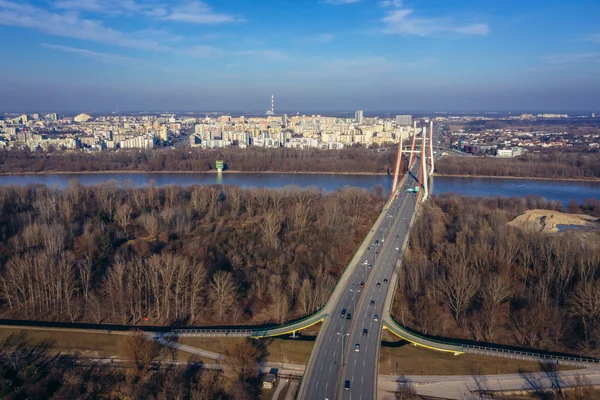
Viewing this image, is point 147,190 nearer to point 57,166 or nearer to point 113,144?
point 57,166

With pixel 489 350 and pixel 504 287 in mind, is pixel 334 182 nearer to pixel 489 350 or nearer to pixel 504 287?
pixel 504 287

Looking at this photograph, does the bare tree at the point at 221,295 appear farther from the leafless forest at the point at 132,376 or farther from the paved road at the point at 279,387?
the paved road at the point at 279,387

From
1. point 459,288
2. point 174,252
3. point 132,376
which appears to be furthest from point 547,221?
point 132,376

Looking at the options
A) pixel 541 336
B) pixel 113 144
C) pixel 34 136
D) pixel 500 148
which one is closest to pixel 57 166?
pixel 113 144

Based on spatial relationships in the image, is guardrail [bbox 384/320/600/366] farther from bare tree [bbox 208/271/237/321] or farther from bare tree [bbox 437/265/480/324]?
bare tree [bbox 208/271/237/321]

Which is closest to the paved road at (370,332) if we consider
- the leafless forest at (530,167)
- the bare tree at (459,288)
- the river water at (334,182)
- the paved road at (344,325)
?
the paved road at (344,325)

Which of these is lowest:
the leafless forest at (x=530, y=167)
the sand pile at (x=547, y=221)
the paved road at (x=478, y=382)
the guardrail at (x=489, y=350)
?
the paved road at (x=478, y=382)
